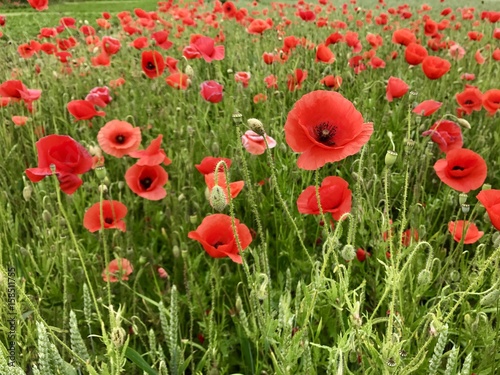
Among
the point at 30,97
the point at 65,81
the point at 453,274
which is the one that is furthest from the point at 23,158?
the point at 453,274

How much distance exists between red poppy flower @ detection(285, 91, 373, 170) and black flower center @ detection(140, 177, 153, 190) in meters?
0.79

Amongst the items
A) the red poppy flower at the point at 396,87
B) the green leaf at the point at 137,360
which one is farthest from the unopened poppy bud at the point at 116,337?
the red poppy flower at the point at 396,87

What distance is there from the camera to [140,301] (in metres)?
1.84

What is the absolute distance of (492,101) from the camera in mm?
2232

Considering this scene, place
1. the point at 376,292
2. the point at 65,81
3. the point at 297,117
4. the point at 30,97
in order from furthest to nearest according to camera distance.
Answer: the point at 65,81 < the point at 30,97 < the point at 376,292 < the point at 297,117

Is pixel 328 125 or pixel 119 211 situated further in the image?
pixel 119 211

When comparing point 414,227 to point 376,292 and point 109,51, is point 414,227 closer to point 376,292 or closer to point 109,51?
point 376,292

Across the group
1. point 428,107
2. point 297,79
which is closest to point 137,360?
point 428,107

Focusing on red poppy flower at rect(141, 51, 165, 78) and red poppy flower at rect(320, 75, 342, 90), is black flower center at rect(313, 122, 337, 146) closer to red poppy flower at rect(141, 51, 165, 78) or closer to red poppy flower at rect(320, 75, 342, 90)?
red poppy flower at rect(320, 75, 342, 90)

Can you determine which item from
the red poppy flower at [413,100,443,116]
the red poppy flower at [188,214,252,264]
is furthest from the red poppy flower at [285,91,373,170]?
the red poppy flower at [413,100,443,116]

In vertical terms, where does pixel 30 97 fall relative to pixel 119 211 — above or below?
above

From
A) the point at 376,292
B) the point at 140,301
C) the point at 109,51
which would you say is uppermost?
the point at 109,51

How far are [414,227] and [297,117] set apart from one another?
2.64 feet

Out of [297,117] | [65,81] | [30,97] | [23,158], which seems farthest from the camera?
[65,81]
